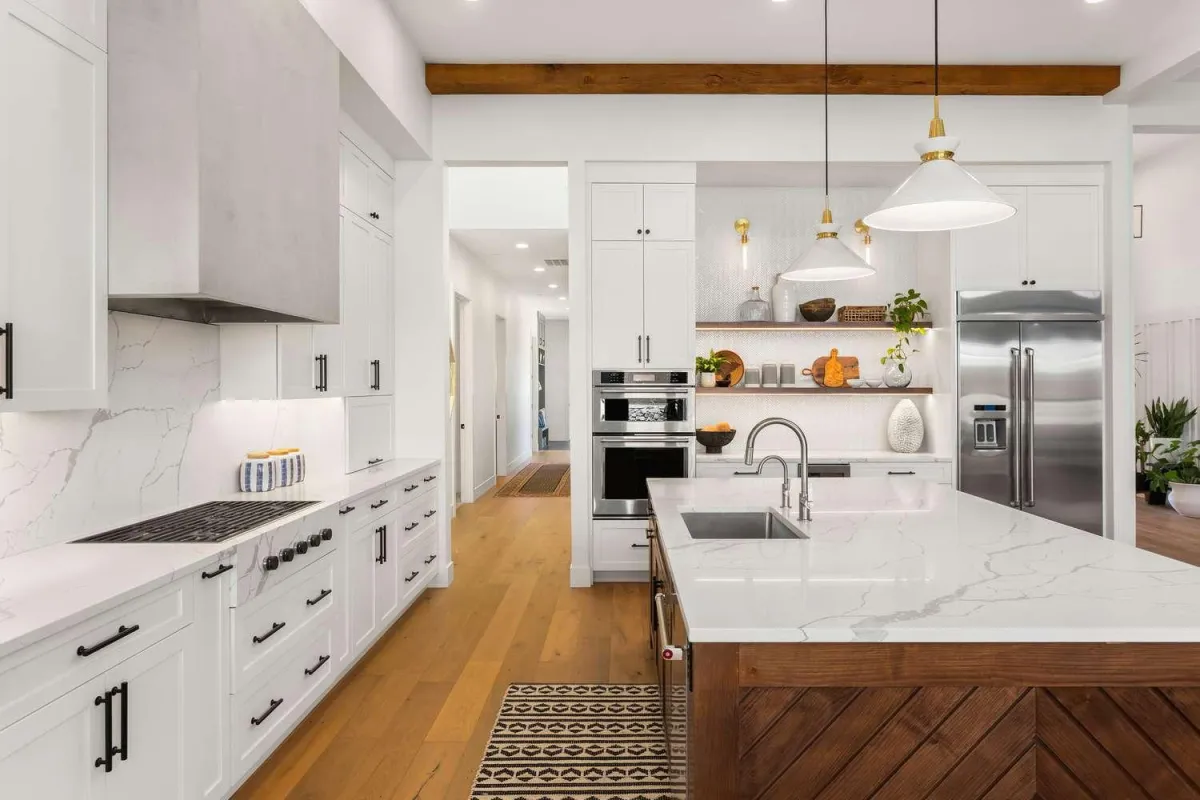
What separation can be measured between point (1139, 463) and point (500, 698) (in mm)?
7833

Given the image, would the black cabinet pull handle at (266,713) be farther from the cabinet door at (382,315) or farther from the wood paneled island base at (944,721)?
the cabinet door at (382,315)

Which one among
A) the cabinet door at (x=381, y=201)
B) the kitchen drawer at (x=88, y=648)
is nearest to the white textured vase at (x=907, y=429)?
the cabinet door at (x=381, y=201)

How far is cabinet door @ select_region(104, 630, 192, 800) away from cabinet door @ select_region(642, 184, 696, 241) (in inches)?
131

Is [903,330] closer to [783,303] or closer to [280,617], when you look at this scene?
[783,303]

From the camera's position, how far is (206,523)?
89.9 inches

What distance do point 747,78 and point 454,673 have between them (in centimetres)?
369

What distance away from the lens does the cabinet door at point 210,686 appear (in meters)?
1.83

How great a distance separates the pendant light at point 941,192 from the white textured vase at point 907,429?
2.62m

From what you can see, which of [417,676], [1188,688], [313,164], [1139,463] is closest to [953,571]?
[1188,688]

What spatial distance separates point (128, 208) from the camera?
74.3 inches

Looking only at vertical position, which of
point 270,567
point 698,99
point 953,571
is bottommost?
point 270,567

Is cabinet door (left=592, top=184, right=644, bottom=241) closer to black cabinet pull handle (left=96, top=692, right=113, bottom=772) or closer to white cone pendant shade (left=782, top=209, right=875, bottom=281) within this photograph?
white cone pendant shade (left=782, top=209, right=875, bottom=281)

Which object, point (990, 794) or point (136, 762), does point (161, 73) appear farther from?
point (990, 794)

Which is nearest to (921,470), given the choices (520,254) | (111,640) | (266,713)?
(266,713)
